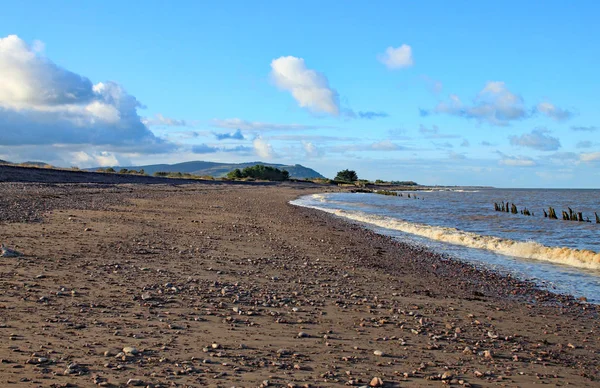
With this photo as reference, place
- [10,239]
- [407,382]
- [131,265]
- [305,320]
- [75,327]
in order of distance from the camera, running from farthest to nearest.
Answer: [10,239] < [131,265] < [305,320] < [75,327] < [407,382]

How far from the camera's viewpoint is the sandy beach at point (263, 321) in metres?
5.08

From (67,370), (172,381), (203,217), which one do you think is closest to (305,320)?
(172,381)

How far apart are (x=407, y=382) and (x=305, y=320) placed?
226 cm

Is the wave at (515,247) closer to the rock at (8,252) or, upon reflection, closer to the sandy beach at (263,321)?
the sandy beach at (263,321)

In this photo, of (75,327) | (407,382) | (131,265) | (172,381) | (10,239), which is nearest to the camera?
(172,381)

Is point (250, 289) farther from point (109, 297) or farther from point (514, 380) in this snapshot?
point (514, 380)

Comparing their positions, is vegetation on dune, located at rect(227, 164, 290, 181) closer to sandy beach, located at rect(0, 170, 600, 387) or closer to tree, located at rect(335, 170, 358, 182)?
tree, located at rect(335, 170, 358, 182)

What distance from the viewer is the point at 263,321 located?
271 inches

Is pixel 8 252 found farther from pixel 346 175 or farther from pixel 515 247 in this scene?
pixel 346 175

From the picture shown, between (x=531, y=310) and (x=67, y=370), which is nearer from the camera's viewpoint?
(x=67, y=370)

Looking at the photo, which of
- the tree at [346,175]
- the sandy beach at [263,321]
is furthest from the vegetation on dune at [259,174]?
the sandy beach at [263,321]

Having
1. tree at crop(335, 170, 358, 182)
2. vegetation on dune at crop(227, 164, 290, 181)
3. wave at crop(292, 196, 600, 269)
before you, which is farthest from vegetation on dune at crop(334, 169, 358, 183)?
wave at crop(292, 196, 600, 269)

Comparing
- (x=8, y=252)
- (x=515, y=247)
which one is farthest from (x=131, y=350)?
(x=515, y=247)

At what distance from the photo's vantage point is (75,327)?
602cm
